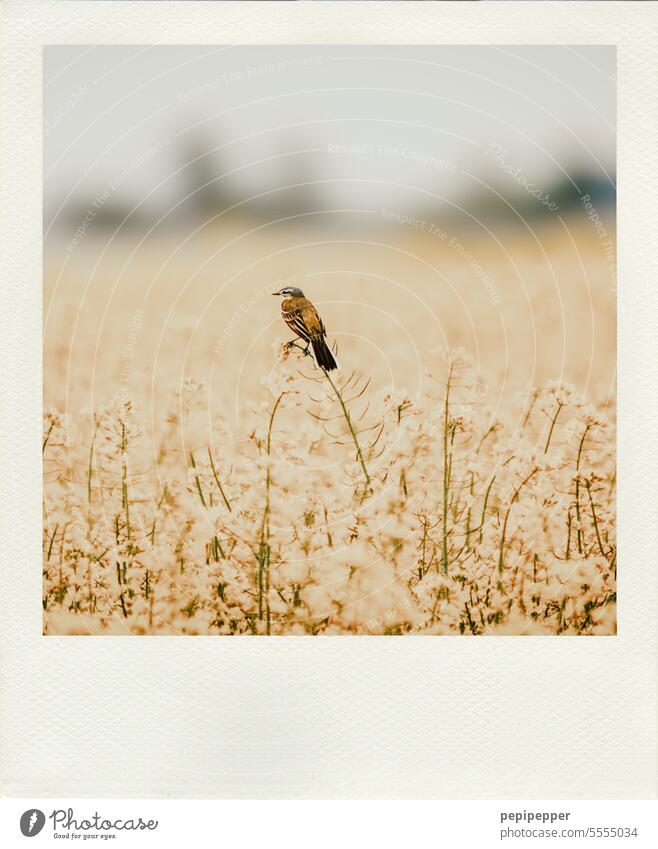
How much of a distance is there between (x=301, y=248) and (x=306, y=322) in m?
0.14

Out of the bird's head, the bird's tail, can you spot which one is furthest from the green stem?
the bird's head

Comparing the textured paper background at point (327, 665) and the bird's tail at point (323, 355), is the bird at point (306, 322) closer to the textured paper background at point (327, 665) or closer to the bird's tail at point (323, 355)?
the bird's tail at point (323, 355)

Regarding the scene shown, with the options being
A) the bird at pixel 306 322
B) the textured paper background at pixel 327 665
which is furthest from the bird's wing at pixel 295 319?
the textured paper background at pixel 327 665

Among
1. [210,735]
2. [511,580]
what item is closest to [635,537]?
[511,580]

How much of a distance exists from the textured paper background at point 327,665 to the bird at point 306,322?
466mm

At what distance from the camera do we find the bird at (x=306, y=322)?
121 cm

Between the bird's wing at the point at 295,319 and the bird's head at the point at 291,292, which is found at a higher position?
the bird's head at the point at 291,292

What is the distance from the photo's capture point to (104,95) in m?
1.22

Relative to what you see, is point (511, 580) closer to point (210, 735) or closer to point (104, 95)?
point (210, 735)

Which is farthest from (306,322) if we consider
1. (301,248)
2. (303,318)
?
Result: (301,248)

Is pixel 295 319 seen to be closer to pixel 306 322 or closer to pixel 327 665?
pixel 306 322

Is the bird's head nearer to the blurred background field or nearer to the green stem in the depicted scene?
the blurred background field

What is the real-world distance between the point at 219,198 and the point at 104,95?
0.29m

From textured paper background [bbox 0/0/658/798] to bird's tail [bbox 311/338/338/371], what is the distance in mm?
505
